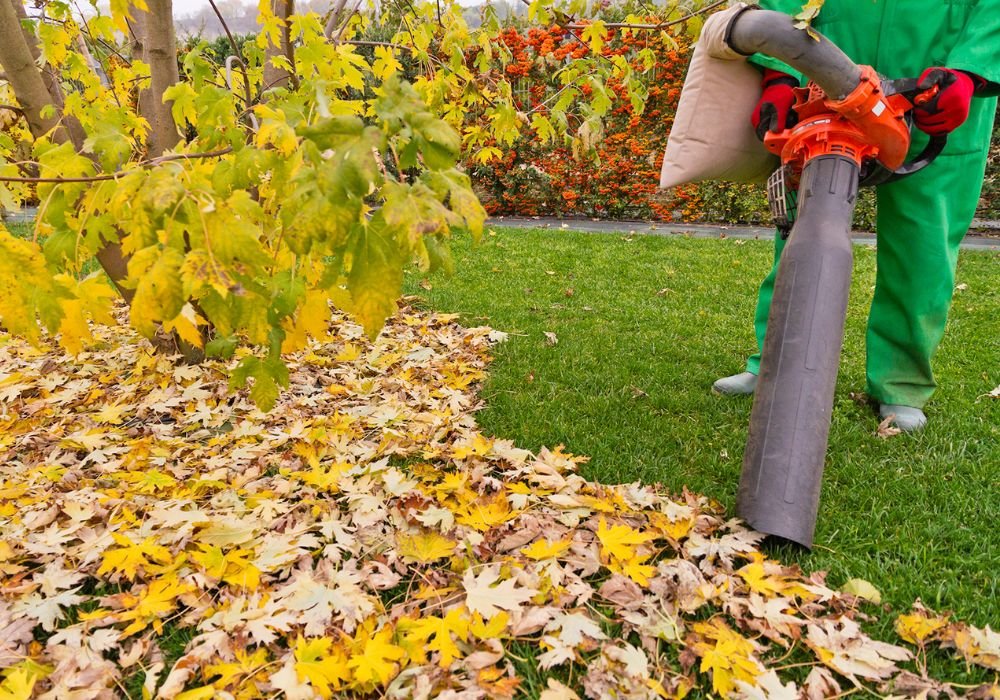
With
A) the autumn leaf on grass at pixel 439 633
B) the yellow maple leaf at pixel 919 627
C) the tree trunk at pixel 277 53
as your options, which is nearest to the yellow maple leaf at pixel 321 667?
Answer: the autumn leaf on grass at pixel 439 633

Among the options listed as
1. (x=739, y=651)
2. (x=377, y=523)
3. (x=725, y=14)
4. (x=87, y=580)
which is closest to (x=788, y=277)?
(x=725, y=14)

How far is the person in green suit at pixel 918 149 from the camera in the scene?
6.16 ft

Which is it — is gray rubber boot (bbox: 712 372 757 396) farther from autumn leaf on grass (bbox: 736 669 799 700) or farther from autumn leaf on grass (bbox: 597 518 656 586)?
autumn leaf on grass (bbox: 736 669 799 700)

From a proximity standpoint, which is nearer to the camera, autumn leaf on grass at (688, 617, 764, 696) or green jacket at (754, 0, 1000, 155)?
autumn leaf on grass at (688, 617, 764, 696)

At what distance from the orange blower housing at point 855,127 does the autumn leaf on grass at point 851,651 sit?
1.32 m

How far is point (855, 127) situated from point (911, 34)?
65cm

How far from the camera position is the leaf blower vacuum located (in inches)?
66.2

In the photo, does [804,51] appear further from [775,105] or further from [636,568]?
[636,568]

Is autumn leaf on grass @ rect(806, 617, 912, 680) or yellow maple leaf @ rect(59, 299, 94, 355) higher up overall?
yellow maple leaf @ rect(59, 299, 94, 355)

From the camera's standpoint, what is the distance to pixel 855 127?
1.81 metres

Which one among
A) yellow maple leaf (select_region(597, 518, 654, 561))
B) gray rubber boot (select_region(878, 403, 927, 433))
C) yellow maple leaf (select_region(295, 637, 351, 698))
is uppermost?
gray rubber boot (select_region(878, 403, 927, 433))

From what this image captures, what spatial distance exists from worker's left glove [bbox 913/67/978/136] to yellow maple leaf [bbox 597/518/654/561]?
1.54 meters

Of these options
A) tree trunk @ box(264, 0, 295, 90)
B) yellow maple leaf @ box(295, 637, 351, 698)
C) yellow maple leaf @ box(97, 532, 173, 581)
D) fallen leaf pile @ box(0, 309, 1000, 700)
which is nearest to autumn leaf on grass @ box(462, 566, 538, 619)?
fallen leaf pile @ box(0, 309, 1000, 700)

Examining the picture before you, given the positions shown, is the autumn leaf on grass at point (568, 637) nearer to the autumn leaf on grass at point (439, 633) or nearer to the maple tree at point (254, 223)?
the autumn leaf on grass at point (439, 633)
